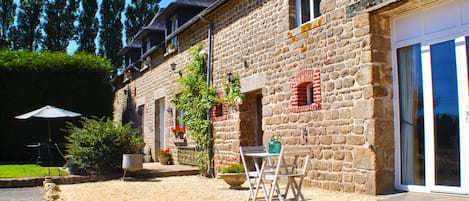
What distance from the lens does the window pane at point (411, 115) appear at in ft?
20.2

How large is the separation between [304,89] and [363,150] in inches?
74.1

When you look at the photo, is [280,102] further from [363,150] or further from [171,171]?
[171,171]

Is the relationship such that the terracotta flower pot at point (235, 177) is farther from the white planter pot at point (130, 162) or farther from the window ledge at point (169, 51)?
the window ledge at point (169, 51)

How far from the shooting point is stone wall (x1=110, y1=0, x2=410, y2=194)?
6.44 metres

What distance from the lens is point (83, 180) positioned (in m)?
10.1

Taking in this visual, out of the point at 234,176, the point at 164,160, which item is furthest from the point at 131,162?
the point at 164,160

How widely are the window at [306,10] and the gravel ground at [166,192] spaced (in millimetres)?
2980

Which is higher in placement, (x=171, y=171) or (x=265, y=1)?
(x=265, y=1)

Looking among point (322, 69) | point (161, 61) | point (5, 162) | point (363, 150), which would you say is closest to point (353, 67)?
point (322, 69)

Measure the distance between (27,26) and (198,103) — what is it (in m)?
17.7

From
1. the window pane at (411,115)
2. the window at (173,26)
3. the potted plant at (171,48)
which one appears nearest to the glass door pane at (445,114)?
the window pane at (411,115)

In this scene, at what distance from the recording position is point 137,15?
26891 mm

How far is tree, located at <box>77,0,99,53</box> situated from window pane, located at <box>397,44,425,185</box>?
Result: 2243 cm

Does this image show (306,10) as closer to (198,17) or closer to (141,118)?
(198,17)
